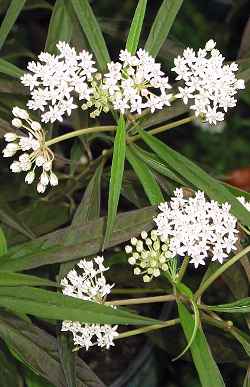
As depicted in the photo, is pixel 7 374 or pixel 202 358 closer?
pixel 202 358

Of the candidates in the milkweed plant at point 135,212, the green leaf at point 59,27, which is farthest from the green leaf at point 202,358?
the green leaf at point 59,27

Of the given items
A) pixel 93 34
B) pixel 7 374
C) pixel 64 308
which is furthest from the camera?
pixel 7 374

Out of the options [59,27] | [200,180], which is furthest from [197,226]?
[59,27]

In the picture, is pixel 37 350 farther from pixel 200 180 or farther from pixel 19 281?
pixel 200 180

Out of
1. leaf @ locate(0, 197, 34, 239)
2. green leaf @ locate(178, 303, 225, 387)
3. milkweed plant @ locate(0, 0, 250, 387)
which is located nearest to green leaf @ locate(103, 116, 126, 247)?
milkweed plant @ locate(0, 0, 250, 387)

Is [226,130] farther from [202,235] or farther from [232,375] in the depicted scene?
[202,235]

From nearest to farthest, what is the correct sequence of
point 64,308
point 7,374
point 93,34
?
point 64,308, point 93,34, point 7,374
